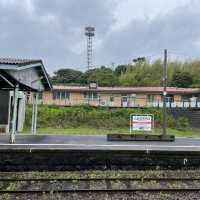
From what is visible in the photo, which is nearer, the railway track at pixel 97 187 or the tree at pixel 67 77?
the railway track at pixel 97 187

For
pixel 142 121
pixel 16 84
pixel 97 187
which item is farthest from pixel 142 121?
pixel 97 187

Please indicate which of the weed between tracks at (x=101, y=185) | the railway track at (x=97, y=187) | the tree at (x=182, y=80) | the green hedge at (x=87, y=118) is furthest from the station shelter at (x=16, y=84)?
the tree at (x=182, y=80)

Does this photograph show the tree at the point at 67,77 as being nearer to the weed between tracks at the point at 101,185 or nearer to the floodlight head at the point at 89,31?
the floodlight head at the point at 89,31

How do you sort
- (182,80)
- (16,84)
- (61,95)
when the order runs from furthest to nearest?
(182,80), (61,95), (16,84)

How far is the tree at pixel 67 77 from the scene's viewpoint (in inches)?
2798

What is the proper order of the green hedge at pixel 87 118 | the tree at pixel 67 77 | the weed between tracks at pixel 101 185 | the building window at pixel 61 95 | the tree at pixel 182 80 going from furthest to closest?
the tree at pixel 67 77 → the tree at pixel 182 80 → the building window at pixel 61 95 → the green hedge at pixel 87 118 → the weed between tracks at pixel 101 185

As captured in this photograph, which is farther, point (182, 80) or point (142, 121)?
point (182, 80)

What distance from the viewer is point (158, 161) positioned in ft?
44.1

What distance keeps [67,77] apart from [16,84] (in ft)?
183

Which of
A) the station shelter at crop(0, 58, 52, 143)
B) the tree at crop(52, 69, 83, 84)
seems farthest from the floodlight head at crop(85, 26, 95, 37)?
the station shelter at crop(0, 58, 52, 143)

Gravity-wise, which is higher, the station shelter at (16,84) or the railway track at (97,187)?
the station shelter at (16,84)

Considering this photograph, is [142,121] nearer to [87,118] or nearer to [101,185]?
[101,185]

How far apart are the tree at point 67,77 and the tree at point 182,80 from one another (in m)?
17.4

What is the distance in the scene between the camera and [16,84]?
54.0ft
